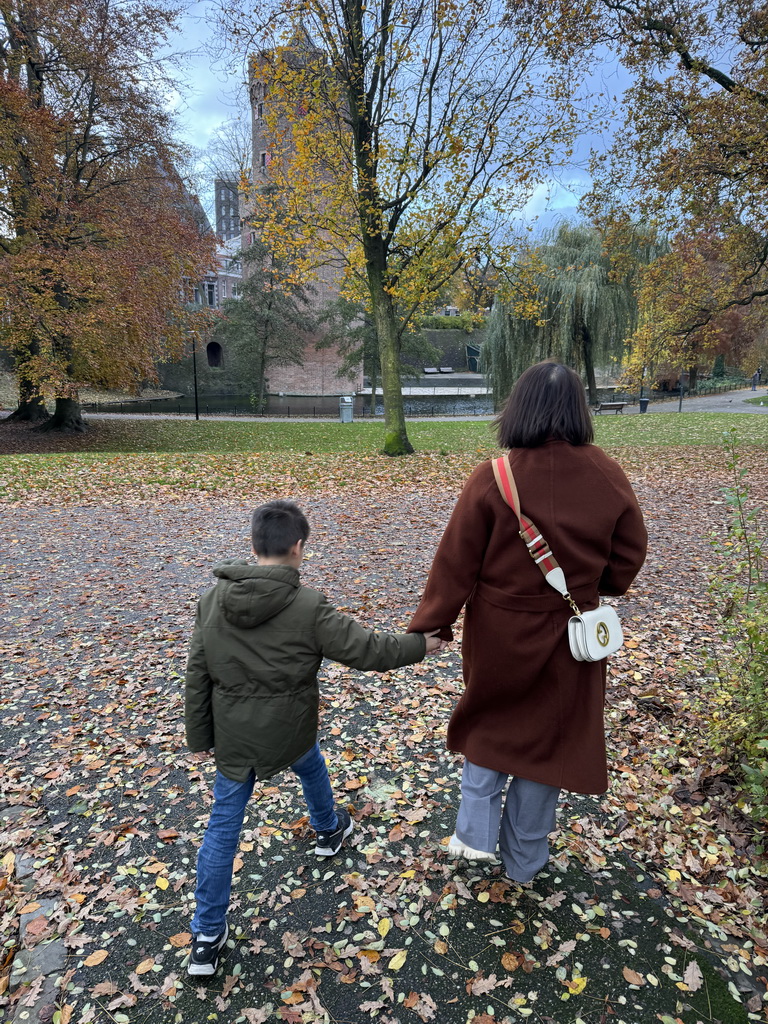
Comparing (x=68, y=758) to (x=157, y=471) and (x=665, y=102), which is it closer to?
(x=157, y=471)

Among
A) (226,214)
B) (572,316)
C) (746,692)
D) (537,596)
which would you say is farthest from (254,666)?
(226,214)

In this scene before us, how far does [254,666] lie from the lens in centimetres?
215

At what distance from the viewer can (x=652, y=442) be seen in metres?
18.9

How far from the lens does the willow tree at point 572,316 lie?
26062 mm

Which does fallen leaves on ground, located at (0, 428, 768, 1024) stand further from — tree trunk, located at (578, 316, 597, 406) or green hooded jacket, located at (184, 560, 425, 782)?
tree trunk, located at (578, 316, 597, 406)

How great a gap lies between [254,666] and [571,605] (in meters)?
1.12

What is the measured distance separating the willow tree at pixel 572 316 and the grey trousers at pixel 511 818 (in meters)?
25.1

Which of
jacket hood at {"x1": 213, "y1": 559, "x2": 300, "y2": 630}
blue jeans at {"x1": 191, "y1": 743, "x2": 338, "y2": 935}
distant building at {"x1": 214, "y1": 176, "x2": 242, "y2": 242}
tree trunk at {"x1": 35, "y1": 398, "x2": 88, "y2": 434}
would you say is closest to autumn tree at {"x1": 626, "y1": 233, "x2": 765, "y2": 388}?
jacket hood at {"x1": 213, "y1": 559, "x2": 300, "y2": 630}

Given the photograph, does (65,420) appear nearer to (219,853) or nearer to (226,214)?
(219,853)

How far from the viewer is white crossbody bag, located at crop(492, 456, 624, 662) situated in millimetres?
2078

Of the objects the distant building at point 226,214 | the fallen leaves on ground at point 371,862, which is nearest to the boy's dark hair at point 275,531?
the fallen leaves on ground at point 371,862

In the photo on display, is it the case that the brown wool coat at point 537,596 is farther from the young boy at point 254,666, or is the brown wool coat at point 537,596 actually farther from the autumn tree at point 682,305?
the autumn tree at point 682,305

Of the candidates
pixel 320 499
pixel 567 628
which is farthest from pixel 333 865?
pixel 320 499

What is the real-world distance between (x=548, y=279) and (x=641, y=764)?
84.9ft
